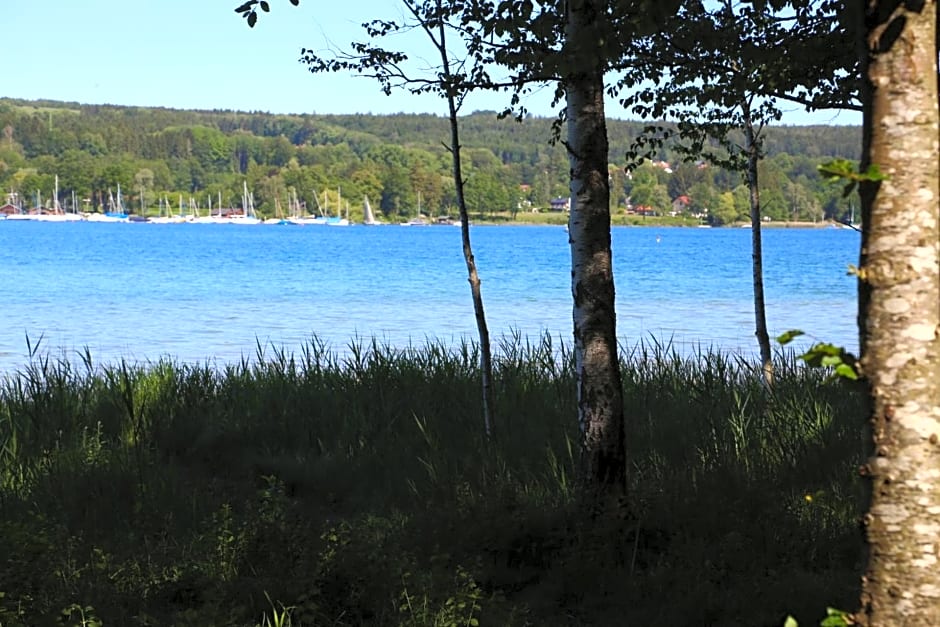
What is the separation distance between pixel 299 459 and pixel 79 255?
6532 cm

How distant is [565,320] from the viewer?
2489cm

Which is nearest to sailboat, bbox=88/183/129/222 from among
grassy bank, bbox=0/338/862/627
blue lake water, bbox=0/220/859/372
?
blue lake water, bbox=0/220/859/372

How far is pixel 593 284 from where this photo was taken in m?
5.27

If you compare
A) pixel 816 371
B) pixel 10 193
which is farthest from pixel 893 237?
pixel 10 193

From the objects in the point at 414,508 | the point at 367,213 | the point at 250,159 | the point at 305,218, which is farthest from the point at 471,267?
the point at 250,159

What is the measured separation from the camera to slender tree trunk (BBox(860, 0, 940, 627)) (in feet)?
6.97

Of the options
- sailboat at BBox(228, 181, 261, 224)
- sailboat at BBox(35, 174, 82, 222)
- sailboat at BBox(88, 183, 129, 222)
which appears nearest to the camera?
sailboat at BBox(228, 181, 261, 224)

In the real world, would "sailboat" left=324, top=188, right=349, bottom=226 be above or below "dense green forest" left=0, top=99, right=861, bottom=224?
below

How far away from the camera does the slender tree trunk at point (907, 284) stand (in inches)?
83.7

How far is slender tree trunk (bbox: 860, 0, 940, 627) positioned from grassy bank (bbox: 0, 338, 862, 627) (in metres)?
1.96

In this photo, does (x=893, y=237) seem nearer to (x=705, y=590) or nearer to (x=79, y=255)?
(x=705, y=590)

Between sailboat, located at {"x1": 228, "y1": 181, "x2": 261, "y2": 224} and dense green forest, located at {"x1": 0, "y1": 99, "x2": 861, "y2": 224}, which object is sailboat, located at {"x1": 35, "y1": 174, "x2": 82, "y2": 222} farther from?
sailboat, located at {"x1": 228, "y1": 181, "x2": 261, "y2": 224}

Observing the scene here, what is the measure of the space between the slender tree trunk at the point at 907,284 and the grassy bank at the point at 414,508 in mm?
1960

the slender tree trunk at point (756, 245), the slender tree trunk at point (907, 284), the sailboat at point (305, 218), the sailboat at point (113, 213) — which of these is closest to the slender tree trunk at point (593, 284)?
the slender tree trunk at point (907, 284)
